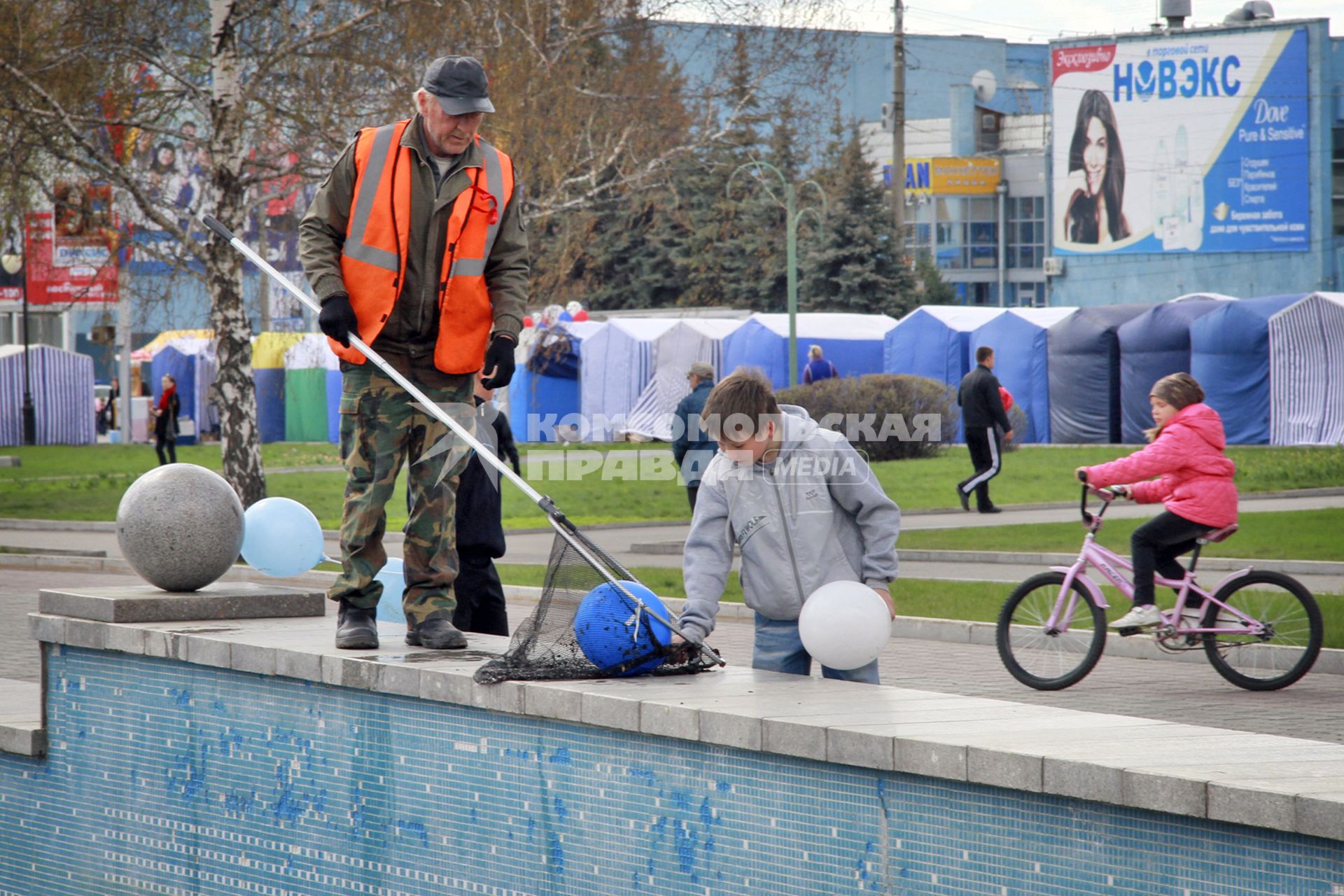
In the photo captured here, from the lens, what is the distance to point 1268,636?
9391mm

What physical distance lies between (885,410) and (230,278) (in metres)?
15.6

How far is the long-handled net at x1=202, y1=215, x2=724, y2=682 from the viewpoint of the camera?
5.37 meters

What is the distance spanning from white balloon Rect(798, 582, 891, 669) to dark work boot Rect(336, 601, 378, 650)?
1581 mm

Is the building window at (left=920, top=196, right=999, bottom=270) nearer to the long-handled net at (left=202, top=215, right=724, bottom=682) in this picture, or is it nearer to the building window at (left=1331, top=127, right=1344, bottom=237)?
the building window at (left=1331, top=127, right=1344, bottom=237)

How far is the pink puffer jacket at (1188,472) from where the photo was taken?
9.32 m

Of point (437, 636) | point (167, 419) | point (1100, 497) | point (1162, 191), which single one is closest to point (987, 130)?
point (1162, 191)

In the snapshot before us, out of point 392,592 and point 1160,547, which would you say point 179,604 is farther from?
point 1160,547

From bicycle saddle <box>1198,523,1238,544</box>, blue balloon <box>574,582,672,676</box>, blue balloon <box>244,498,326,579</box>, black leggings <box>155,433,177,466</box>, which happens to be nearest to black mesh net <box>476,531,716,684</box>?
blue balloon <box>574,582,672,676</box>

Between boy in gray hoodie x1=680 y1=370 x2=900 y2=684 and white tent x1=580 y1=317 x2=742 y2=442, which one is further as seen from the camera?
white tent x1=580 y1=317 x2=742 y2=442

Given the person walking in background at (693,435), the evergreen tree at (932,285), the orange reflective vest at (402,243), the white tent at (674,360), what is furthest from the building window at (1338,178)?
the orange reflective vest at (402,243)

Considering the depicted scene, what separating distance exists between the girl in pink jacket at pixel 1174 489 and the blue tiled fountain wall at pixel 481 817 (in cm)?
501

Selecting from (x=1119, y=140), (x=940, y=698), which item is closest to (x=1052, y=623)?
(x=940, y=698)

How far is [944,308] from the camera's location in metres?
37.6

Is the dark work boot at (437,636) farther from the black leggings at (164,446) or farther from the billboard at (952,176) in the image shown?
the billboard at (952,176)
